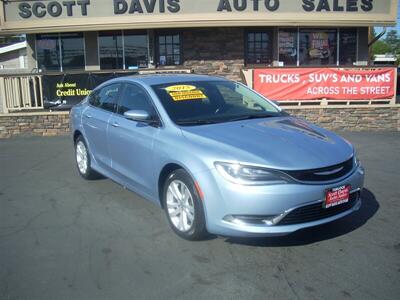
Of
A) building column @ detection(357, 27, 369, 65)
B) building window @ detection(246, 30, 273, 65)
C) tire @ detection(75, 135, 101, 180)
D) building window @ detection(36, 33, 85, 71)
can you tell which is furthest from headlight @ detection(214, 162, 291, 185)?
building column @ detection(357, 27, 369, 65)

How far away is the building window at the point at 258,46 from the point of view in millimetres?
15383

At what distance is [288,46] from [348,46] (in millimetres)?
2044

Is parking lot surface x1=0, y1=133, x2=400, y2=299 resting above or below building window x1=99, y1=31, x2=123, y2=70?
below

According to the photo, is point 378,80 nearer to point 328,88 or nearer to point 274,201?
point 328,88

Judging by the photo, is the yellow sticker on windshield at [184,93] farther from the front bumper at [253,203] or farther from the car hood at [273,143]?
the front bumper at [253,203]

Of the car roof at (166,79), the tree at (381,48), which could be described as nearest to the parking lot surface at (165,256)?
the car roof at (166,79)

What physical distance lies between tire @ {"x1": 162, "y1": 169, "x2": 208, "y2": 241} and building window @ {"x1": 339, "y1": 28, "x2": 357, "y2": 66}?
12.6 m

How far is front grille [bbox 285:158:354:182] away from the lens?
401 cm

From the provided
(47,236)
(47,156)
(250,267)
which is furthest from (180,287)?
(47,156)

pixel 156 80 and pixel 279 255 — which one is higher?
pixel 156 80

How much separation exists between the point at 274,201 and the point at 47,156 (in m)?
6.39

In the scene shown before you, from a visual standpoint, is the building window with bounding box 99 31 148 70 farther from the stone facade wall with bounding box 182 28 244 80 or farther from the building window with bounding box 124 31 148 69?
the stone facade wall with bounding box 182 28 244 80

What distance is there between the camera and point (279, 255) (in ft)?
13.8

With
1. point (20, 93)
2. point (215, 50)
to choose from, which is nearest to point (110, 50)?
point (215, 50)
